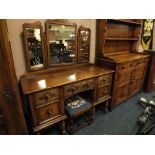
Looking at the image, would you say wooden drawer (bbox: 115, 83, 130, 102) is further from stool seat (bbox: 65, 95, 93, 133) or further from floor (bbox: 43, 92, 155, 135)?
stool seat (bbox: 65, 95, 93, 133)

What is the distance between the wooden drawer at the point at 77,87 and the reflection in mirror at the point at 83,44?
1.80 ft

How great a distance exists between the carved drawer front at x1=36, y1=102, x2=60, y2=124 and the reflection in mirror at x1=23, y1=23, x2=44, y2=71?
0.58 metres

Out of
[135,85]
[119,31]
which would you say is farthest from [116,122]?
[119,31]

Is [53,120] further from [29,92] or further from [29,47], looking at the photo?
[29,47]

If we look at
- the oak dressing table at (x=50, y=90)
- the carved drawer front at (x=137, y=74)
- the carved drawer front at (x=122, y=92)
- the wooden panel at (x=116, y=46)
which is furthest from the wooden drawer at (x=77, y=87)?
the carved drawer front at (x=137, y=74)

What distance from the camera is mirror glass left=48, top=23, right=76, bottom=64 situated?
1.64 m

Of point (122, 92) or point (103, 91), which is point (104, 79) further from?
point (122, 92)

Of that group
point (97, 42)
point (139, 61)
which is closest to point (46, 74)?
point (97, 42)

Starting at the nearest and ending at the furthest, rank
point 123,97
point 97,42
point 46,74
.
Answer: point 46,74
point 97,42
point 123,97

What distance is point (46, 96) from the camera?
4.28ft

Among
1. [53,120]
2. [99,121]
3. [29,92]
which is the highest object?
[29,92]

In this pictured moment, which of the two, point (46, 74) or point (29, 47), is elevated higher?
point (29, 47)

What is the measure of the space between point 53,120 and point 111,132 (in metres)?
0.90
